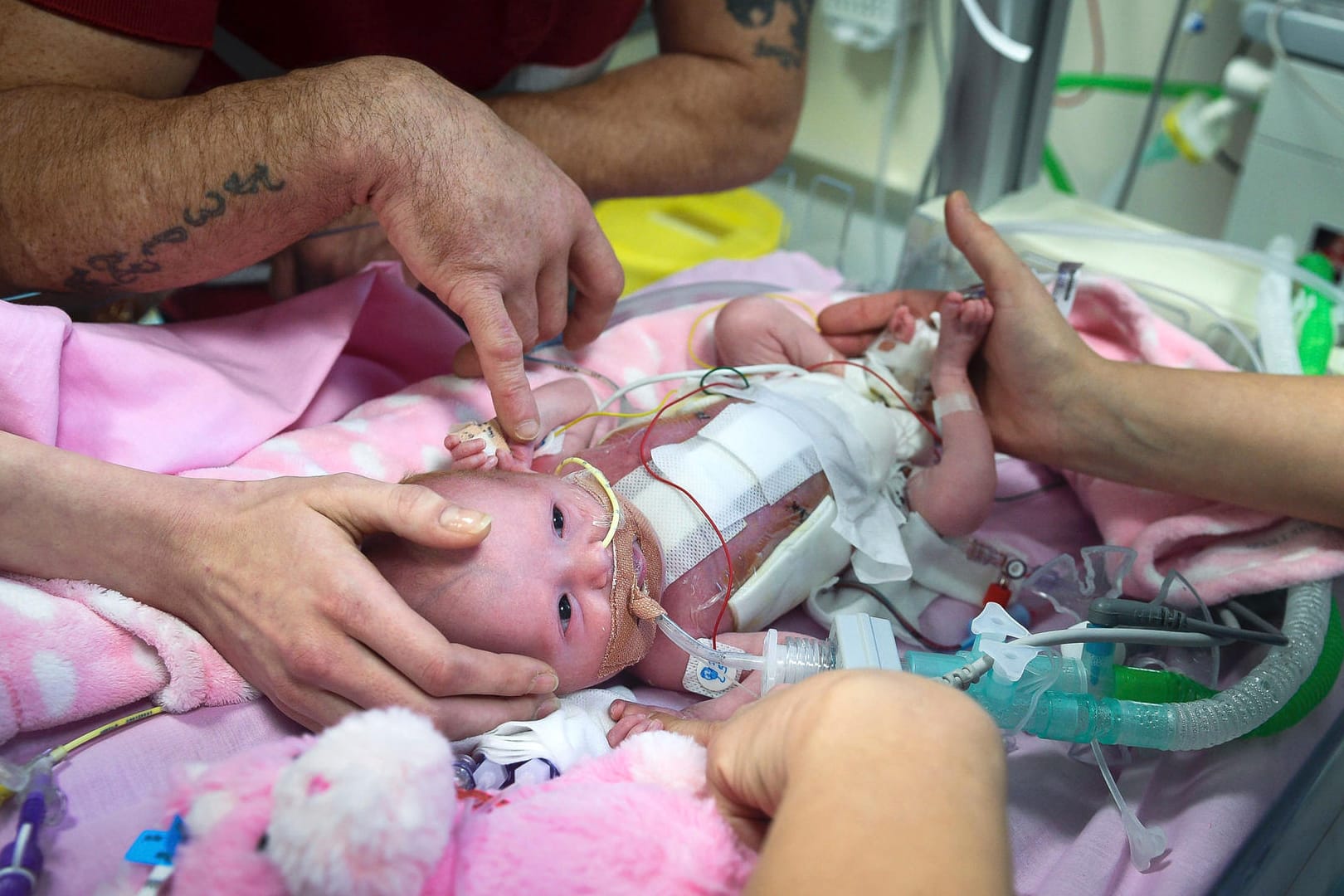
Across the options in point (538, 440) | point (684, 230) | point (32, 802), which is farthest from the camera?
point (684, 230)

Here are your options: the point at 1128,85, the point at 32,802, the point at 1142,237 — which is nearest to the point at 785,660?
the point at 32,802

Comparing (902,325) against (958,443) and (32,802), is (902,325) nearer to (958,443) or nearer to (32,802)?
(958,443)

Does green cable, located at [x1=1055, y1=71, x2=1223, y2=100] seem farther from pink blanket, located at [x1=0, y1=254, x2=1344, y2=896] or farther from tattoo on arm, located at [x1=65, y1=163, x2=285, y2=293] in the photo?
tattoo on arm, located at [x1=65, y1=163, x2=285, y2=293]

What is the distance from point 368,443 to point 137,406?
263mm

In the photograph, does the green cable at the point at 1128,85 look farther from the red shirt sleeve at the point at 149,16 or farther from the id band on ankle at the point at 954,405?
the red shirt sleeve at the point at 149,16

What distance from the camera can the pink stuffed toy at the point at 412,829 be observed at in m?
→ 0.60

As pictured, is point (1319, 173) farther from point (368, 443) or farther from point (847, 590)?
point (368, 443)

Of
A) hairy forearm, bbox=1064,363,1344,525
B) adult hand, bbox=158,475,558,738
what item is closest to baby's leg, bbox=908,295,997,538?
hairy forearm, bbox=1064,363,1344,525

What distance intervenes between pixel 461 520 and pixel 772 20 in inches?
49.3

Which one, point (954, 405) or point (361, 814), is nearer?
point (361, 814)

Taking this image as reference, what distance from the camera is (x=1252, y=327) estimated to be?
1.56 metres

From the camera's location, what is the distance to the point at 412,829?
2.00ft

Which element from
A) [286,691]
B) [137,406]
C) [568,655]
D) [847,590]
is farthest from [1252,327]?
[137,406]

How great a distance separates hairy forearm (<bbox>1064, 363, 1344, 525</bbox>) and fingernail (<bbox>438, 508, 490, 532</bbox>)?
0.85m
